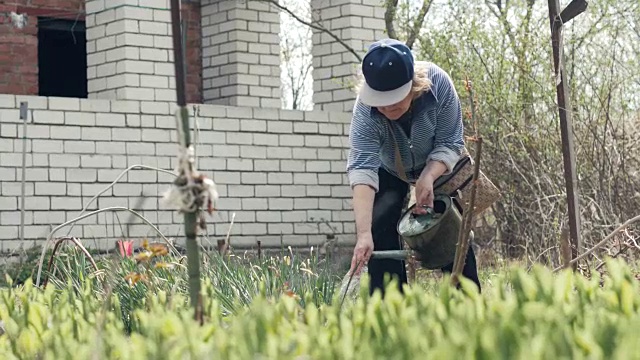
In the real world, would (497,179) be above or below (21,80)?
below

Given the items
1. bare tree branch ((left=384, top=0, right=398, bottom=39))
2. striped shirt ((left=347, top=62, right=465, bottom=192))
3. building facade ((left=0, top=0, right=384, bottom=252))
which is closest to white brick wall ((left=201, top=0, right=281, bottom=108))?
building facade ((left=0, top=0, right=384, bottom=252))

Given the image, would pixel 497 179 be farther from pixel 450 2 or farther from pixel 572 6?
pixel 572 6

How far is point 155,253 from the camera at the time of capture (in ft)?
12.8

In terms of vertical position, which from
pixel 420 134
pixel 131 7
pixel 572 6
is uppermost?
pixel 131 7

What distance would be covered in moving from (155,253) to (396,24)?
1030cm

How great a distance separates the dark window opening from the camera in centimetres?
1560

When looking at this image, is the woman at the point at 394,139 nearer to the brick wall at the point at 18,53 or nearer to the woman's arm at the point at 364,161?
the woman's arm at the point at 364,161

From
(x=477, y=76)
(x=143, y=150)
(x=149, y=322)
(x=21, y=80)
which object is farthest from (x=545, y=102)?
(x=149, y=322)

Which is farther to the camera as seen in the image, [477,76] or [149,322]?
[477,76]

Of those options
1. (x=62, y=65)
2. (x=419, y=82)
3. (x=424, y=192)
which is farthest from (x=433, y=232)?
(x=62, y=65)

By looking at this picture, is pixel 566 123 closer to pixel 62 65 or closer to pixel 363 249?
pixel 363 249

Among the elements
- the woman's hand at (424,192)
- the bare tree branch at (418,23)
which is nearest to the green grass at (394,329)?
the woman's hand at (424,192)

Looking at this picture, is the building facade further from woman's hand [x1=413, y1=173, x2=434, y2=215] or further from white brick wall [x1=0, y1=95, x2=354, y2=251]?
woman's hand [x1=413, y1=173, x2=434, y2=215]

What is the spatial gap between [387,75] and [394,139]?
42 centimetres
